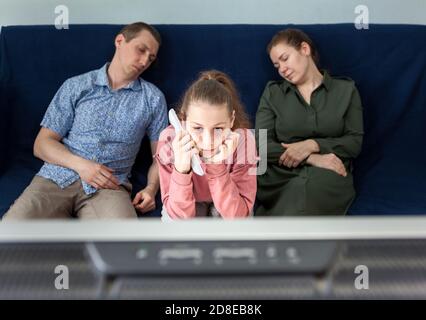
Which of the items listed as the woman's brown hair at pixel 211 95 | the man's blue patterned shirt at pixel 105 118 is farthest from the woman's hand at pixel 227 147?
the man's blue patterned shirt at pixel 105 118

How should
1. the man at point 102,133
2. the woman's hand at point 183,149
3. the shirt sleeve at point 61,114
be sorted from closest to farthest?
1. the woman's hand at point 183,149
2. the man at point 102,133
3. the shirt sleeve at point 61,114

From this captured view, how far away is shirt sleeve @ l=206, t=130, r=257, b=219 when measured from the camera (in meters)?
1.03

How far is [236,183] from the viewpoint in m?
1.13

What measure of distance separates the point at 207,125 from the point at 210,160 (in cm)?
6

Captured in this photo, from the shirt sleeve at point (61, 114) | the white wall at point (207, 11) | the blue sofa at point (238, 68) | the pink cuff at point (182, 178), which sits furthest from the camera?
the white wall at point (207, 11)

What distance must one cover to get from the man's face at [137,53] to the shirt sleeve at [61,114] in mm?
157

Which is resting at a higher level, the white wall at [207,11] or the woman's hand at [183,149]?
the white wall at [207,11]

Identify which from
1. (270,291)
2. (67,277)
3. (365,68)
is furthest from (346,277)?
(365,68)

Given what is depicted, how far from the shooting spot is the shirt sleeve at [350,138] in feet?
4.88

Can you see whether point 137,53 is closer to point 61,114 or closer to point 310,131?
point 61,114

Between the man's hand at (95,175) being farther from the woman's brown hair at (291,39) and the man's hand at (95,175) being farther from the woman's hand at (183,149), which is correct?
the woman's brown hair at (291,39)

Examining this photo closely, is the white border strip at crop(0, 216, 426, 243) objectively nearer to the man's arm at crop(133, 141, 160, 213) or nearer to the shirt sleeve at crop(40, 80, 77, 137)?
the man's arm at crop(133, 141, 160, 213)

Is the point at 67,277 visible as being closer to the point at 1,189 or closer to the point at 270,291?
the point at 270,291

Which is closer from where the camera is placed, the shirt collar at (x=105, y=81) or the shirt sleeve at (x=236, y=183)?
the shirt sleeve at (x=236, y=183)
